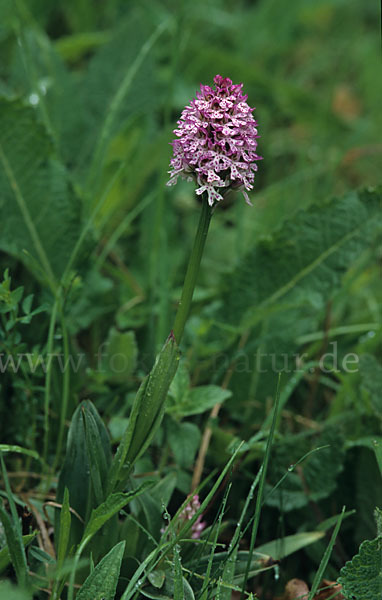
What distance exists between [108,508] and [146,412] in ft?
0.63

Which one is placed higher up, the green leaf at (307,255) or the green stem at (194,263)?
the green leaf at (307,255)

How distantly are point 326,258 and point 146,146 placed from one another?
3.32 ft

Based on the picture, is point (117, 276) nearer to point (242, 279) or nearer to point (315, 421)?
point (242, 279)

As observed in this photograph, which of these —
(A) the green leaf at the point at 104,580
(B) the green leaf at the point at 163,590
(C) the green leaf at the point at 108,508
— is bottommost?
(B) the green leaf at the point at 163,590

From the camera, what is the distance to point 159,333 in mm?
1771

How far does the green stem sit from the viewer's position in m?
1.08

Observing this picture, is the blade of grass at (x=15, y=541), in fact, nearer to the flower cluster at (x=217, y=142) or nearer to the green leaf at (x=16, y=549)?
the green leaf at (x=16, y=549)

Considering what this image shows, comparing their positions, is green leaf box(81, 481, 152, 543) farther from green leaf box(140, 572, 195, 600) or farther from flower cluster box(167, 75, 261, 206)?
flower cluster box(167, 75, 261, 206)

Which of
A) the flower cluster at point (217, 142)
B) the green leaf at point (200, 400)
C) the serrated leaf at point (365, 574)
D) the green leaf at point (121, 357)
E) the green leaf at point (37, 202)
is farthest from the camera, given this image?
the green leaf at point (37, 202)

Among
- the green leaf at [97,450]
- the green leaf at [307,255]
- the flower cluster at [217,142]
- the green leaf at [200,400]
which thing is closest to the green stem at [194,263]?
the flower cluster at [217,142]

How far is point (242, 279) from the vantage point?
1919mm

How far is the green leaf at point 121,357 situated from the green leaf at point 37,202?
314mm

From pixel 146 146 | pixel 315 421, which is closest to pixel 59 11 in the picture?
pixel 146 146

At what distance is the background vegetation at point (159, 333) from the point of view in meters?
1.35
